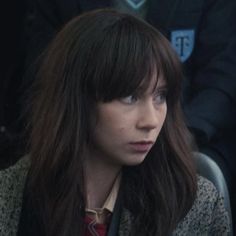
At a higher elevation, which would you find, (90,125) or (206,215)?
(90,125)

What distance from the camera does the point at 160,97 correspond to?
1.66m

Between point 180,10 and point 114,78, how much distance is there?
38.5 inches

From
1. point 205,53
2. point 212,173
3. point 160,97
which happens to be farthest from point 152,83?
point 205,53

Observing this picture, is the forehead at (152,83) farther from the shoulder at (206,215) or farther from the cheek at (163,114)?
the shoulder at (206,215)

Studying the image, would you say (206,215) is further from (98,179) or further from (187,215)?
(98,179)

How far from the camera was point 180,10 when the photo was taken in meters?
2.54

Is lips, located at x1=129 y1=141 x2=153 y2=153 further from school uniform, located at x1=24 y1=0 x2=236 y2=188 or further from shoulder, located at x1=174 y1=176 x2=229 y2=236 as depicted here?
school uniform, located at x1=24 y1=0 x2=236 y2=188

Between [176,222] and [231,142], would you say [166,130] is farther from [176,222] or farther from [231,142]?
[231,142]

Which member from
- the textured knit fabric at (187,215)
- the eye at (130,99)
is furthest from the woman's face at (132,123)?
the textured knit fabric at (187,215)

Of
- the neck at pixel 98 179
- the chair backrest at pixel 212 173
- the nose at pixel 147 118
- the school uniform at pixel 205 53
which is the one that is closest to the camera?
the nose at pixel 147 118

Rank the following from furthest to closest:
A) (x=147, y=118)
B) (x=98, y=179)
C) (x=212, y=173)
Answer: (x=212, y=173) < (x=98, y=179) < (x=147, y=118)

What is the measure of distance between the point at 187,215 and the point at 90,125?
31 cm

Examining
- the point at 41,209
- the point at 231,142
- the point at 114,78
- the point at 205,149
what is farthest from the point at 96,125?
the point at 231,142

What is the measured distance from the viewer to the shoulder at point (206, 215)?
180 cm
